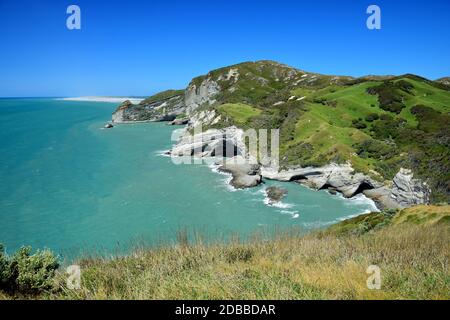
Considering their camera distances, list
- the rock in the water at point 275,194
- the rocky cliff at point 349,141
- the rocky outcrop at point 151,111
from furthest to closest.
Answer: the rocky outcrop at point 151,111 → the rocky cliff at point 349,141 → the rock in the water at point 275,194

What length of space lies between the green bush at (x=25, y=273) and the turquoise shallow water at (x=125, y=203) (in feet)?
44.4

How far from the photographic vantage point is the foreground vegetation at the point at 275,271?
20.5ft

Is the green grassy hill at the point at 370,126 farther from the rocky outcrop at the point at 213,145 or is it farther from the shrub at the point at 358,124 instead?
the rocky outcrop at the point at 213,145

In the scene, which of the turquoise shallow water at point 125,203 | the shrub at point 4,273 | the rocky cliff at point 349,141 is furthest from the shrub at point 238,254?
the rocky cliff at point 349,141

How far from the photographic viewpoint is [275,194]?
44.6 metres

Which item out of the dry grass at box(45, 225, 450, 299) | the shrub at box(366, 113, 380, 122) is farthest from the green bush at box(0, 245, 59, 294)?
the shrub at box(366, 113, 380, 122)

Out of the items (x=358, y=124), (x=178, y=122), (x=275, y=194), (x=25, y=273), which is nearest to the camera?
(x=25, y=273)

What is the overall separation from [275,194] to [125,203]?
60.6 feet

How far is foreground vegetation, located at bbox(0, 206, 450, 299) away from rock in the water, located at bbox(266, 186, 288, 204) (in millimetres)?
32431

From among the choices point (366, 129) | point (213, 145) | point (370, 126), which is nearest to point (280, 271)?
point (213, 145)

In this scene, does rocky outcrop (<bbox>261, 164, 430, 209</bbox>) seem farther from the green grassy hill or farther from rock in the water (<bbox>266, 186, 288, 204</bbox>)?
rock in the water (<bbox>266, 186, 288, 204</bbox>)

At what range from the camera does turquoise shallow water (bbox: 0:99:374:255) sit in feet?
110

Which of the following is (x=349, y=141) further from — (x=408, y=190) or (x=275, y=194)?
(x=275, y=194)

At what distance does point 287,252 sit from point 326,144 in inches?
1886
